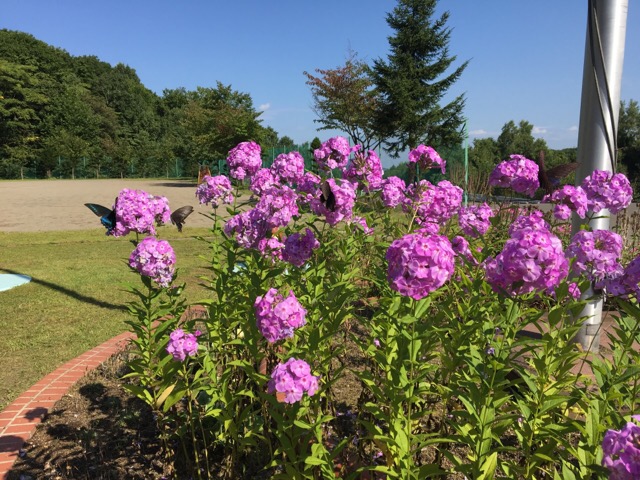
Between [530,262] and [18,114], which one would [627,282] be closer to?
[530,262]

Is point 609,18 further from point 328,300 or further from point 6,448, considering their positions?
point 6,448

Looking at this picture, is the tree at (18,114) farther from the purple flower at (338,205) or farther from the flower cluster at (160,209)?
the purple flower at (338,205)

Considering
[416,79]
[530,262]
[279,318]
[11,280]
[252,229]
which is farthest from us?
[416,79]

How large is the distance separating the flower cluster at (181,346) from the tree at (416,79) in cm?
2633

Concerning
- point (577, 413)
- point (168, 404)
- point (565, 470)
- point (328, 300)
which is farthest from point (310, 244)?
point (577, 413)

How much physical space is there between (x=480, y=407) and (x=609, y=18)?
9.98ft

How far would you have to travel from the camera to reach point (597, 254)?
1.94 meters

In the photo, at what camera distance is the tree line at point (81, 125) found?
3616 centimetres

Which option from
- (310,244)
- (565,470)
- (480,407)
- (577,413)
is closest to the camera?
(565,470)

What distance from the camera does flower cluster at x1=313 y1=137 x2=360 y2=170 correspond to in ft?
11.3

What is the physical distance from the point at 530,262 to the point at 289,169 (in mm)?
2020

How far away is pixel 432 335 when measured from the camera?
2.06m

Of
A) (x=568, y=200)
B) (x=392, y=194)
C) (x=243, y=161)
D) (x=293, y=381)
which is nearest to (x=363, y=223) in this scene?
(x=392, y=194)

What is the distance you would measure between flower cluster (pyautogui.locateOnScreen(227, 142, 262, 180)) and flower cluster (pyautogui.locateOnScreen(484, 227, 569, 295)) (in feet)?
7.18
